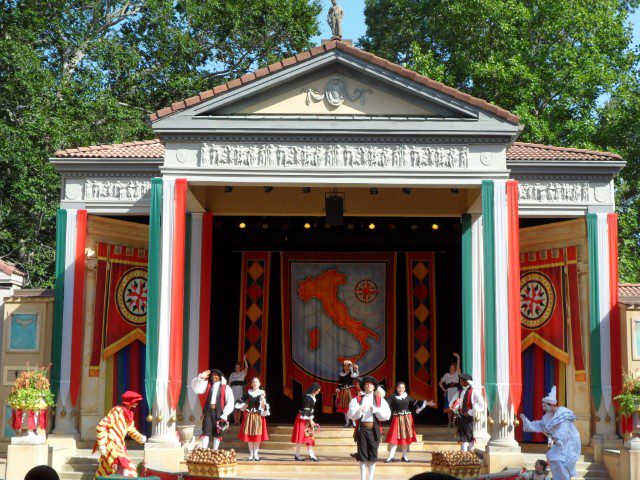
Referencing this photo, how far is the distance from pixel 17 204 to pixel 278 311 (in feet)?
33.4

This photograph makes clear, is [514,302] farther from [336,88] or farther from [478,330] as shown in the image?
[336,88]

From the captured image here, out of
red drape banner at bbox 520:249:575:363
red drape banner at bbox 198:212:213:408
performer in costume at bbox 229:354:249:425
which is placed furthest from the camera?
performer in costume at bbox 229:354:249:425

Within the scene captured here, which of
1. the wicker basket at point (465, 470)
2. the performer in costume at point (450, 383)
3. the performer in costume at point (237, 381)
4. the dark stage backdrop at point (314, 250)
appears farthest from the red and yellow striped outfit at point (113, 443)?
the dark stage backdrop at point (314, 250)

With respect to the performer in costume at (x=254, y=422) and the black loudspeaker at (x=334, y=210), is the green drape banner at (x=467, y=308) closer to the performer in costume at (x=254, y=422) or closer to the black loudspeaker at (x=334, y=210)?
the black loudspeaker at (x=334, y=210)

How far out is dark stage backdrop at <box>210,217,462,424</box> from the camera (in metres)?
20.3

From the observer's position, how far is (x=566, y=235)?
19.0m

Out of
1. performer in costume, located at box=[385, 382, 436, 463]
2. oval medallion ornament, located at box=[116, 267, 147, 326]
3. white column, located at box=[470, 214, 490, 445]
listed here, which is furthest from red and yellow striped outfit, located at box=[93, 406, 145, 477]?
white column, located at box=[470, 214, 490, 445]

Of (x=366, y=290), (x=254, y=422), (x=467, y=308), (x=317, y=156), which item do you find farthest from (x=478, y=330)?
(x=254, y=422)

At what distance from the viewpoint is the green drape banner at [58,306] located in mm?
17719

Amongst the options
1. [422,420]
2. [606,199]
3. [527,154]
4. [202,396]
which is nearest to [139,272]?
[202,396]

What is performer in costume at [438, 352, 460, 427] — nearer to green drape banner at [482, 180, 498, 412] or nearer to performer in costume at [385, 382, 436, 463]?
performer in costume at [385, 382, 436, 463]

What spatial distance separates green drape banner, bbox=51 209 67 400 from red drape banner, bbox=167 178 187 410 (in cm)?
291

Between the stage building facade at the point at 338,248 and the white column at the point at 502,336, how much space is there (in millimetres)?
26

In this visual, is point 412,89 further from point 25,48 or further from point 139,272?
point 25,48
